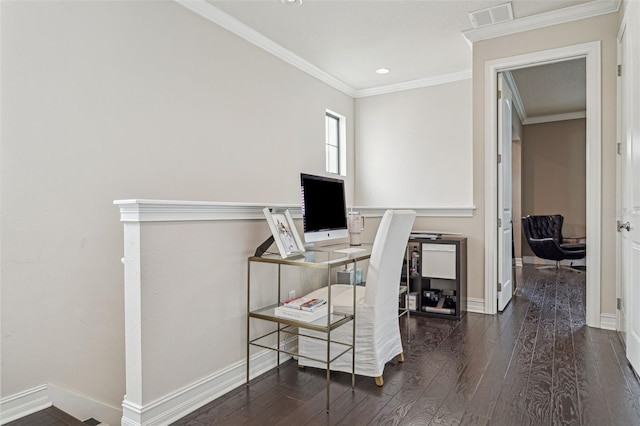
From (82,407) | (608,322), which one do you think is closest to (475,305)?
(608,322)

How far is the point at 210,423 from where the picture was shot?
1884mm

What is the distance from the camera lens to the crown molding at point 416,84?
4.71 metres

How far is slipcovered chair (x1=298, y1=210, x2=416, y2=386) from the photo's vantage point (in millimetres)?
2256

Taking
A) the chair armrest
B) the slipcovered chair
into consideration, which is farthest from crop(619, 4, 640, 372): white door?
the chair armrest

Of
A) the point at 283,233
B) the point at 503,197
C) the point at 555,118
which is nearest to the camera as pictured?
the point at 283,233

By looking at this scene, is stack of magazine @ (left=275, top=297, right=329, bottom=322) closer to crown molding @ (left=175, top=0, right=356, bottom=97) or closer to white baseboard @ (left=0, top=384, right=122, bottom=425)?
white baseboard @ (left=0, top=384, right=122, bottom=425)

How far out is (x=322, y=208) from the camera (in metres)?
2.50

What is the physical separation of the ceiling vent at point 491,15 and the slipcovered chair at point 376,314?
6.67ft

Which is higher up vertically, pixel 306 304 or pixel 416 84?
pixel 416 84

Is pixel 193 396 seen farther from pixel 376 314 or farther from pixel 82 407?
pixel 376 314

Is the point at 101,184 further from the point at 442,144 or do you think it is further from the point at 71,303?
the point at 442,144

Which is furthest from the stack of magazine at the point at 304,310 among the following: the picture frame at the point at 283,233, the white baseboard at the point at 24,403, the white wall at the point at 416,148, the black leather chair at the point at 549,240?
the black leather chair at the point at 549,240

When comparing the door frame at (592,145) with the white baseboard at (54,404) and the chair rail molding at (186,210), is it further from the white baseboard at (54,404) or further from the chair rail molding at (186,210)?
the white baseboard at (54,404)

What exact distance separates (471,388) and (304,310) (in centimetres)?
103
